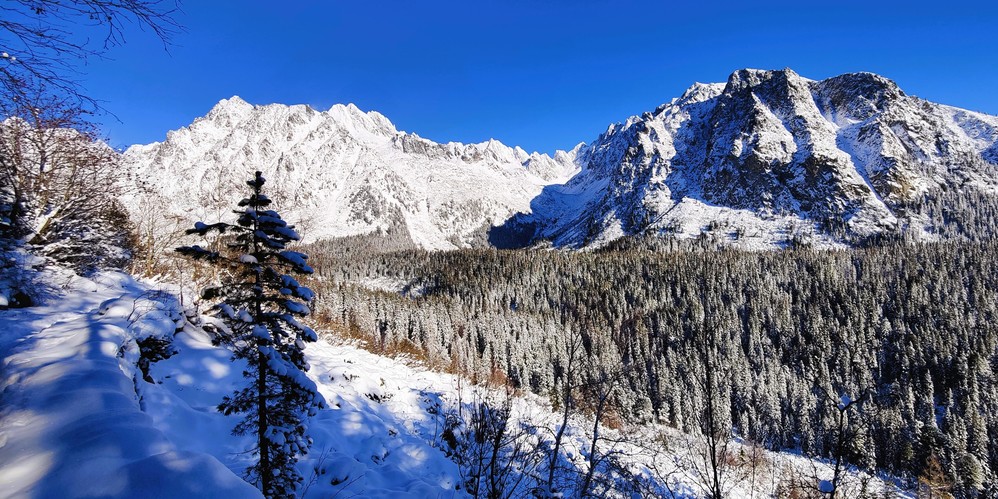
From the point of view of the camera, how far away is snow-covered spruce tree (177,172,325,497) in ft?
24.3

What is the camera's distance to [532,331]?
9531 centimetres

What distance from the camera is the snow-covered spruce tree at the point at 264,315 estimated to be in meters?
7.40

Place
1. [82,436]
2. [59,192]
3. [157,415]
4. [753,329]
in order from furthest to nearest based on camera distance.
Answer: [753,329] < [59,192] < [157,415] < [82,436]

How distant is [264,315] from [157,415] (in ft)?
14.9

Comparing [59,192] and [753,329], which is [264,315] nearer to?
[59,192]

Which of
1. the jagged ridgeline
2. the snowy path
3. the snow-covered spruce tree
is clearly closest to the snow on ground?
the snowy path

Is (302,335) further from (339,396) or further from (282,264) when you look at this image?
(339,396)

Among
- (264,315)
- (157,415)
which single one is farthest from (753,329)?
(157,415)

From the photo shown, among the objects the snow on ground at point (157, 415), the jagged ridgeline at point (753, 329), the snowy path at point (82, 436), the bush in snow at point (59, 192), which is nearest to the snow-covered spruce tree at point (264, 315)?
the snow on ground at point (157, 415)

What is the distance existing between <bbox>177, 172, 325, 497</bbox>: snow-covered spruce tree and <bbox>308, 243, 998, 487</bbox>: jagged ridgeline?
31.4 m

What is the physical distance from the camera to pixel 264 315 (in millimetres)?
7613

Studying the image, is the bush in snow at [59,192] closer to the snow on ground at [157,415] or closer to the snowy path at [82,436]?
the snow on ground at [157,415]

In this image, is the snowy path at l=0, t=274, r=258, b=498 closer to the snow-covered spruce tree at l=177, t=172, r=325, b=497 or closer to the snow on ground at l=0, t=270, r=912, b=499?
the snow on ground at l=0, t=270, r=912, b=499

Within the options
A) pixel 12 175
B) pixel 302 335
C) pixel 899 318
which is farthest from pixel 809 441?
pixel 12 175
